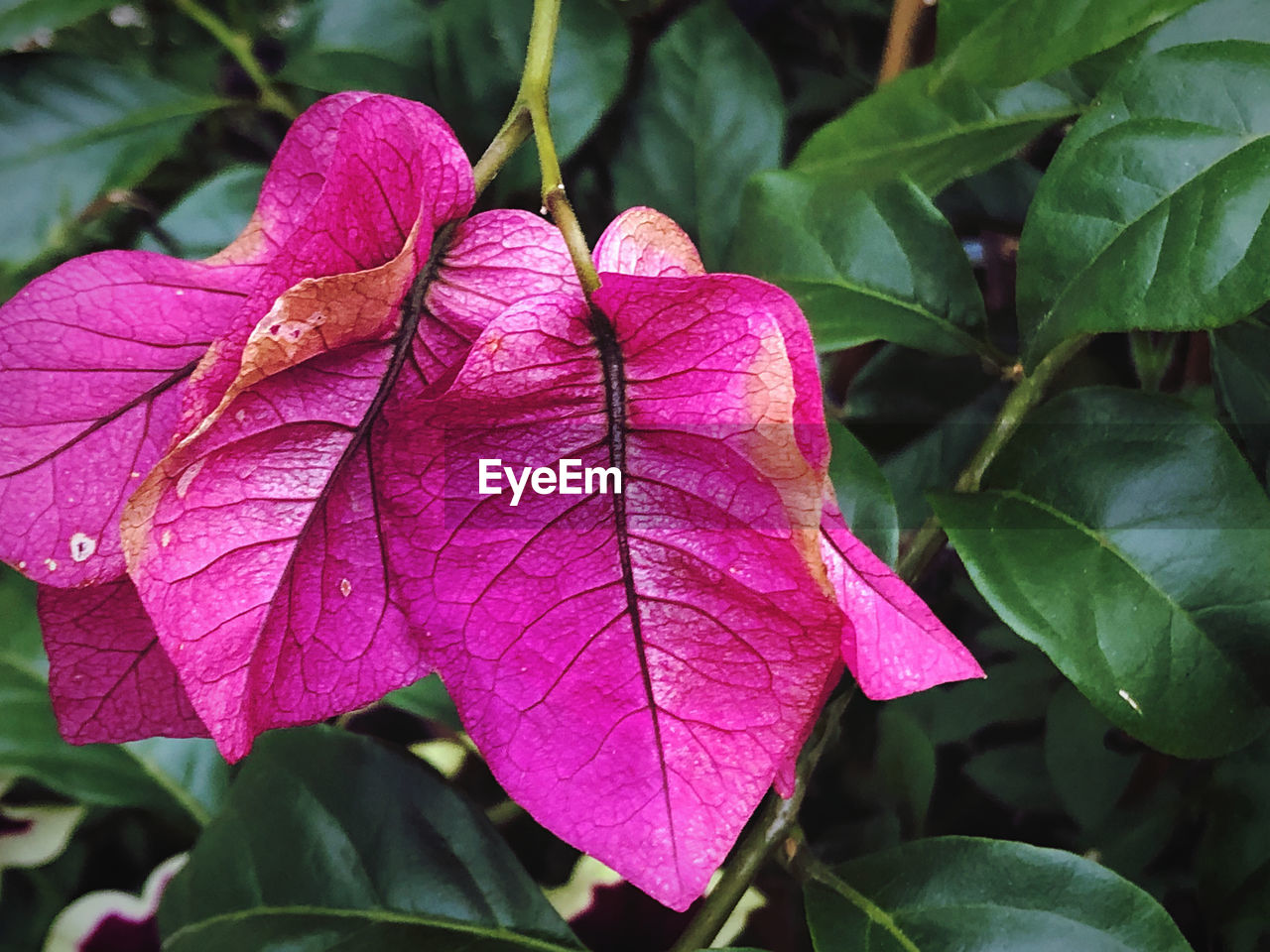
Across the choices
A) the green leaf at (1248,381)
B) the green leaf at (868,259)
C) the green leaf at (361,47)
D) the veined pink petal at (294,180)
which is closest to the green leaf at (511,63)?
the green leaf at (361,47)

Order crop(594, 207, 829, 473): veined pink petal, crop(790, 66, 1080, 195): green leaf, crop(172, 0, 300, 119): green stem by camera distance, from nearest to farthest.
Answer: crop(594, 207, 829, 473): veined pink petal
crop(790, 66, 1080, 195): green leaf
crop(172, 0, 300, 119): green stem

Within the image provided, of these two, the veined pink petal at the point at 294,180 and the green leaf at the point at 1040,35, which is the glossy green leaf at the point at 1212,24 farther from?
the veined pink petal at the point at 294,180

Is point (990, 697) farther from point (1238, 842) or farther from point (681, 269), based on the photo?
point (681, 269)

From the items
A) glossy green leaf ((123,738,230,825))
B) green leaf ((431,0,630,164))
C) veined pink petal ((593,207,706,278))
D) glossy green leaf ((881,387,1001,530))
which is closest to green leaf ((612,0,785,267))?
green leaf ((431,0,630,164))

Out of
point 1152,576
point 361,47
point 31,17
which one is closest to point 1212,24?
point 1152,576

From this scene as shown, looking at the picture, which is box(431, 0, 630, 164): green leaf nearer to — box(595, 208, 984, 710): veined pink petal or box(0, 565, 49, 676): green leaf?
box(595, 208, 984, 710): veined pink petal
